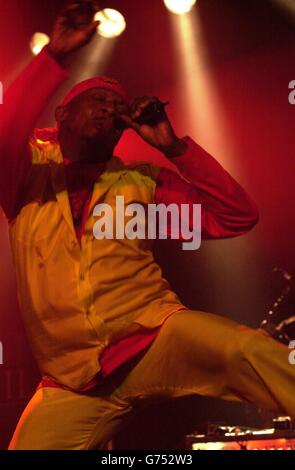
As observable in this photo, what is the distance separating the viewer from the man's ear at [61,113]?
2.25 metres

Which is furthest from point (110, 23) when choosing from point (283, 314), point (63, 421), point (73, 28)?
point (63, 421)

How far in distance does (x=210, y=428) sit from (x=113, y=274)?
0.58 meters

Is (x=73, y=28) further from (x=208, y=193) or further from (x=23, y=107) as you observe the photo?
(x=208, y=193)

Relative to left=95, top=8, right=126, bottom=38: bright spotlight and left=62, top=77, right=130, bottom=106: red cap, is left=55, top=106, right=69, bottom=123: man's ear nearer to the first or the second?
left=62, top=77, right=130, bottom=106: red cap

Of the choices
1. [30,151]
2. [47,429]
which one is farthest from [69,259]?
[47,429]

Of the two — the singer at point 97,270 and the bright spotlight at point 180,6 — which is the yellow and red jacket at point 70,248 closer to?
the singer at point 97,270

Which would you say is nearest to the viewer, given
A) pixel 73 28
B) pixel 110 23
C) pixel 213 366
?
pixel 213 366

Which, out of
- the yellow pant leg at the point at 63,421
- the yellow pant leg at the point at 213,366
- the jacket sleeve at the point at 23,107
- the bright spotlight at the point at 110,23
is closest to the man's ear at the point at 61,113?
the jacket sleeve at the point at 23,107

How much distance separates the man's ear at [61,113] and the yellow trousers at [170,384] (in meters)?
0.66

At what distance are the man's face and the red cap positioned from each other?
1cm

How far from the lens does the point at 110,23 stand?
233 cm

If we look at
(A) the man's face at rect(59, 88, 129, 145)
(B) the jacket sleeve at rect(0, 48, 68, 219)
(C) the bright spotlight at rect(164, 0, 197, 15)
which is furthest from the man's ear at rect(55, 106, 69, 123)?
(C) the bright spotlight at rect(164, 0, 197, 15)

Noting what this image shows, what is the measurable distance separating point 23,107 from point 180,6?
0.61 m
